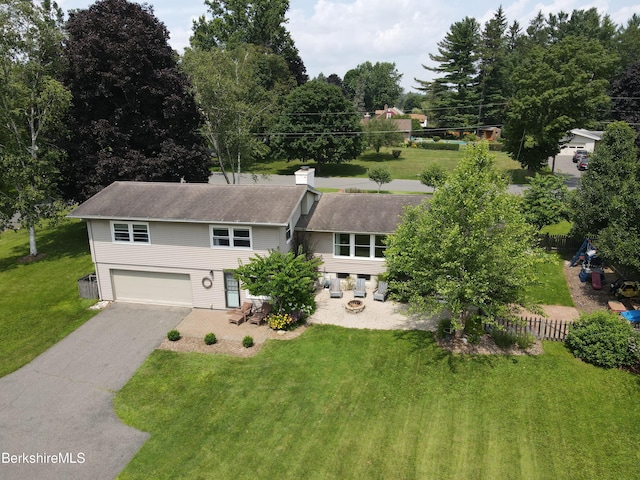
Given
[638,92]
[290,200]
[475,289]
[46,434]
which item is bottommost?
[46,434]

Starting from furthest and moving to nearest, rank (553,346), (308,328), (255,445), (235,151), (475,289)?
(235,151), (308,328), (553,346), (475,289), (255,445)

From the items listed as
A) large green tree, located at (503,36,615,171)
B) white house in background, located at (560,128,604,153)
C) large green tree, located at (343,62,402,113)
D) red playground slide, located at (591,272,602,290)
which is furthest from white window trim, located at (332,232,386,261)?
large green tree, located at (343,62,402,113)

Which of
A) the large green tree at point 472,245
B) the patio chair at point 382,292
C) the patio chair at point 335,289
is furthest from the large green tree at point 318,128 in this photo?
the large green tree at point 472,245

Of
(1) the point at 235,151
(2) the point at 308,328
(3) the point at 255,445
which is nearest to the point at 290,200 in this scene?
(2) the point at 308,328

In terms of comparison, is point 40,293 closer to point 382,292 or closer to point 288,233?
point 288,233

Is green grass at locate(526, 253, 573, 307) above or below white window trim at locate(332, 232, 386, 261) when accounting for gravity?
below

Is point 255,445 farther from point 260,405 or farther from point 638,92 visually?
point 638,92

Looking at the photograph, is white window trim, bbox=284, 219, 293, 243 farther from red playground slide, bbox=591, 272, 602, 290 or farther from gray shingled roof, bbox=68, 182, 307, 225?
red playground slide, bbox=591, 272, 602, 290
